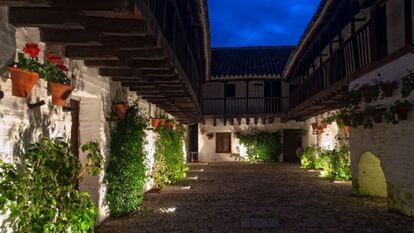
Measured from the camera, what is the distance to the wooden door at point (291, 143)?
30.2 metres

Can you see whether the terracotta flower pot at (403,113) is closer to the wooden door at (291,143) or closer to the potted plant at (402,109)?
the potted plant at (402,109)

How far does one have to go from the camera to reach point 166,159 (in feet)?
51.0

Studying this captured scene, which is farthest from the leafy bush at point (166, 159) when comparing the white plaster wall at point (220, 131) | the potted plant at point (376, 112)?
the white plaster wall at point (220, 131)

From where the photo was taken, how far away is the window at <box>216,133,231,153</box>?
3089 cm

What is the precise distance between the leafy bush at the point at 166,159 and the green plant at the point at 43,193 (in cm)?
851

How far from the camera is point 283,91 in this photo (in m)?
31.0

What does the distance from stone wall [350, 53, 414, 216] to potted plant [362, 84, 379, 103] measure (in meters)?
0.22

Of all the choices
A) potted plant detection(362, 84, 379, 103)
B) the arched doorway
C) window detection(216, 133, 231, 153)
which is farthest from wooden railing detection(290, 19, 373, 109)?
window detection(216, 133, 231, 153)

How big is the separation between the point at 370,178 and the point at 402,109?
3714mm

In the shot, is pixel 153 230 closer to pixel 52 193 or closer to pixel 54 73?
pixel 52 193

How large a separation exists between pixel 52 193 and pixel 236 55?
101 ft

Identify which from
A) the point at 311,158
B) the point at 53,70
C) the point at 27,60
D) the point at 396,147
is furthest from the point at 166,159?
the point at 27,60

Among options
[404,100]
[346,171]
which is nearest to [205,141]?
[346,171]

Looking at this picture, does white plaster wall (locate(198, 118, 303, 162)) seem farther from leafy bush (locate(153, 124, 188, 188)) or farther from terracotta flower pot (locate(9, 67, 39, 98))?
terracotta flower pot (locate(9, 67, 39, 98))
